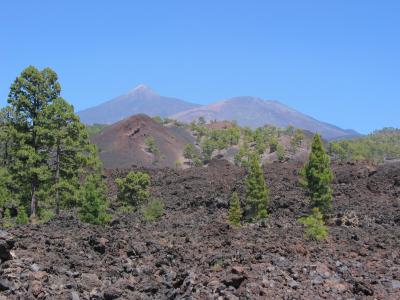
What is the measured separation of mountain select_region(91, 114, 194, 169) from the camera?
520 ft

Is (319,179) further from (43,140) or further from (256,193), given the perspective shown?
(43,140)

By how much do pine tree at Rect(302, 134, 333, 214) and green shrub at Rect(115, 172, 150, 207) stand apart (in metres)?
16.7

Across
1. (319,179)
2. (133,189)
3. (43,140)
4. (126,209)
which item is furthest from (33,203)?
(319,179)

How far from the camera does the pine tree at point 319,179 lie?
167 feet

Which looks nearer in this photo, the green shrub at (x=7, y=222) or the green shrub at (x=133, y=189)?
the green shrub at (x=7, y=222)

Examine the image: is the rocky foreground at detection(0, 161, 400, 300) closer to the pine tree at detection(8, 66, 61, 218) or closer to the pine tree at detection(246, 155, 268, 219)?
the pine tree at detection(8, 66, 61, 218)

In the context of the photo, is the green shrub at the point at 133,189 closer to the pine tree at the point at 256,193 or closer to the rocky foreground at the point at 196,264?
the pine tree at the point at 256,193

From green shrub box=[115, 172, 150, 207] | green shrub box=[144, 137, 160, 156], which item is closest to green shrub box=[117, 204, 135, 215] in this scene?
green shrub box=[115, 172, 150, 207]

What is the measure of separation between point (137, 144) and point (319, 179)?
4866 inches

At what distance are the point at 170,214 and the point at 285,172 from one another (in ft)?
104

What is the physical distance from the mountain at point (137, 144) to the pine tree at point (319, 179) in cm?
10078

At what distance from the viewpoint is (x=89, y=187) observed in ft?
127

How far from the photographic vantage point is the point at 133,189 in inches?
2303

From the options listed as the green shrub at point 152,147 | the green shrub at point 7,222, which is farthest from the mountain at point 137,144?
the green shrub at point 7,222
